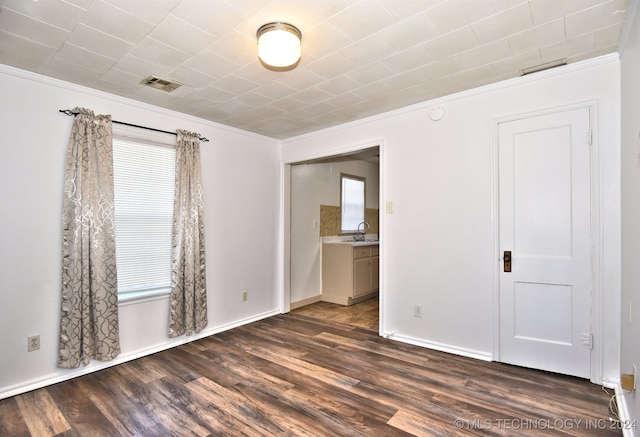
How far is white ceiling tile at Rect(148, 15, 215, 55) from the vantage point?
2.01m

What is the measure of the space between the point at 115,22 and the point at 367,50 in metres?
1.60

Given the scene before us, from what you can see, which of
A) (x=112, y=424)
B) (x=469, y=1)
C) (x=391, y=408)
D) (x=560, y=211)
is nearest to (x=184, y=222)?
(x=112, y=424)

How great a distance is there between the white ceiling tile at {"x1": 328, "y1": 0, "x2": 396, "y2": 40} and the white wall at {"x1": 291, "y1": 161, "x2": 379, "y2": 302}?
9.53 feet

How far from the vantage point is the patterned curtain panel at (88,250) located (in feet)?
8.73

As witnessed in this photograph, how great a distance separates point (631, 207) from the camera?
192 centimetres

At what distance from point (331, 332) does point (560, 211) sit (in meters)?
2.54

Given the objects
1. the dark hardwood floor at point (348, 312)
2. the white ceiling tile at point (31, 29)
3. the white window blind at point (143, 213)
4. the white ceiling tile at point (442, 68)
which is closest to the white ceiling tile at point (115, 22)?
the white ceiling tile at point (31, 29)

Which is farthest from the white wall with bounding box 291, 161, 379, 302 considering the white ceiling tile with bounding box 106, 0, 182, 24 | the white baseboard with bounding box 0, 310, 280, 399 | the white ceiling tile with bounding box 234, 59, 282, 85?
the white ceiling tile with bounding box 106, 0, 182, 24

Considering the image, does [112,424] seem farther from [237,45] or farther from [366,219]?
[366,219]

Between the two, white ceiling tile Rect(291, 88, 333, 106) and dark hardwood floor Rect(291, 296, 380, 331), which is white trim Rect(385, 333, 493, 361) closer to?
dark hardwood floor Rect(291, 296, 380, 331)

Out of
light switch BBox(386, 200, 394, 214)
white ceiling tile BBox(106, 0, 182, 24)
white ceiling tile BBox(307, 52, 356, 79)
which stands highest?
white ceiling tile BBox(106, 0, 182, 24)

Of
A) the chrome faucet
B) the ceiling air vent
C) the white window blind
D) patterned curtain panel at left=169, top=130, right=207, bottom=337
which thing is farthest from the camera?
the chrome faucet

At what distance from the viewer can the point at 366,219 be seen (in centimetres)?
643

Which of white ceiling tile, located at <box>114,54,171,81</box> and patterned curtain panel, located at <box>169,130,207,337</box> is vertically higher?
white ceiling tile, located at <box>114,54,171,81</box>
